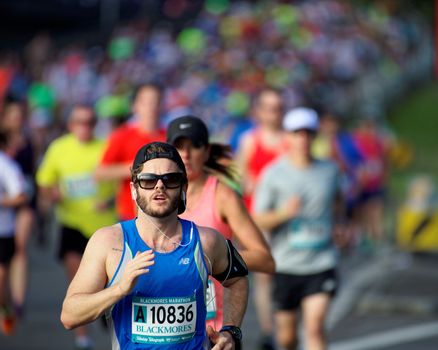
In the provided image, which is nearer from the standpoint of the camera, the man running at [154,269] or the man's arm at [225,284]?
the man running at [154,269]

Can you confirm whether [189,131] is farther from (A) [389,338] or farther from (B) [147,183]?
(A) [389,338]

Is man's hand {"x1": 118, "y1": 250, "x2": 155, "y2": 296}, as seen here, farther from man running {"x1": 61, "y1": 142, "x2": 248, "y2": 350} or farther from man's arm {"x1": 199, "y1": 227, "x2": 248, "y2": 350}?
man's arm {"x1": 199, "y1": 227, "x2": 248, "y2": 350}

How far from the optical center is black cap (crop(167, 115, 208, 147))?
650cm

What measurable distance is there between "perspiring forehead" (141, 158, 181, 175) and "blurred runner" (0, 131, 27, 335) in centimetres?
555

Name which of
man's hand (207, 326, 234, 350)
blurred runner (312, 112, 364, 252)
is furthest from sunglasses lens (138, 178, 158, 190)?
blurred runner (312, 112, 364, 252)

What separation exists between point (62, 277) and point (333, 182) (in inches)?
247

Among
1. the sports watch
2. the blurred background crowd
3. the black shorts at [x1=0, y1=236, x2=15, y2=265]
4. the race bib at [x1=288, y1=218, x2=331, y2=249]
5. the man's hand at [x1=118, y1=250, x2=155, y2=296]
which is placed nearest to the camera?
the man's hand at [x1=118, y1=250, x2=155, y2=296]

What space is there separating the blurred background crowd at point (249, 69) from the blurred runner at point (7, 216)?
1.23 metres

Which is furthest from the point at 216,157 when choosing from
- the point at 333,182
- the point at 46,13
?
the point at 46,13

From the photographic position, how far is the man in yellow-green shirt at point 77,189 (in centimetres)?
1039

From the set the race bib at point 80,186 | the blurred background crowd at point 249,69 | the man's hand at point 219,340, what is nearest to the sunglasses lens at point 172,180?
the man's hand at point 219,340

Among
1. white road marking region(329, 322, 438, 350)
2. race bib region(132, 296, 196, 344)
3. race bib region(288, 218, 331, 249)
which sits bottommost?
white road marking region(329, 322, 438, 350)

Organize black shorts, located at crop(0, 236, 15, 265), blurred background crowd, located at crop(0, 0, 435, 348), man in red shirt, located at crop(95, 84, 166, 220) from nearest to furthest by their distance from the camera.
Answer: man in red shirt, located at crop(95, 84, 166, 220) → black shorts, located at crop(0, 236, 15, 265) → blurred background crowd, located at crop(0, 0, 435, 348)

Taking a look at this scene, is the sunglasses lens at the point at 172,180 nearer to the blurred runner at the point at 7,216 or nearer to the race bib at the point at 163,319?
the race bib at the point at 163,319
